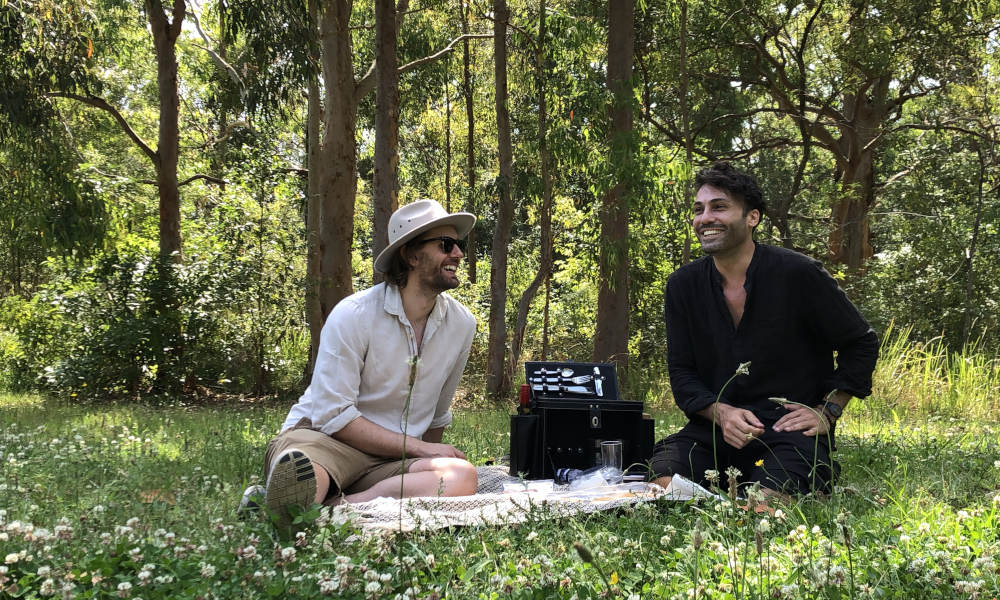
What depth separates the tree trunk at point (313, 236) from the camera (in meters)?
10.8

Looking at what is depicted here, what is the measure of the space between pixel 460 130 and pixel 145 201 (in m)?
8.86

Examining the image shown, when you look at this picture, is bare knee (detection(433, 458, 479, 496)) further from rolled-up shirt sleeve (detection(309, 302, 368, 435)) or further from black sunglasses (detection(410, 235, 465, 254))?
black sunglasses (detection(410, 235, 465, 254))

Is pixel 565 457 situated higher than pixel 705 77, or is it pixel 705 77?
pixel 705 77

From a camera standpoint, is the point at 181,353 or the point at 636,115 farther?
the point at 181,353

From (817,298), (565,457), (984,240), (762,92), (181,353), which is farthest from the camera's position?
(762,92)

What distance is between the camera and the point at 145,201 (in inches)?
663

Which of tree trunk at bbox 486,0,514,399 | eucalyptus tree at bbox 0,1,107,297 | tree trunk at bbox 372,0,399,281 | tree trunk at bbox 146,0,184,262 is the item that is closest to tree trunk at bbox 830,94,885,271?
tree trunk at bbox 486,0,514,399

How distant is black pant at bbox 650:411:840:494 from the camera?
137 inches

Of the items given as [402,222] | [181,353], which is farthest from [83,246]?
[402,222]

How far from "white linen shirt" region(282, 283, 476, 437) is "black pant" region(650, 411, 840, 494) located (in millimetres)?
1114

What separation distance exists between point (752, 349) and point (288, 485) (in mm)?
2187

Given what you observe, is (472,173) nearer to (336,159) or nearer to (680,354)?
(336,159)

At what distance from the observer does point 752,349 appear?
151 inches

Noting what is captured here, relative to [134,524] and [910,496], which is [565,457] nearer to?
[910,496]
